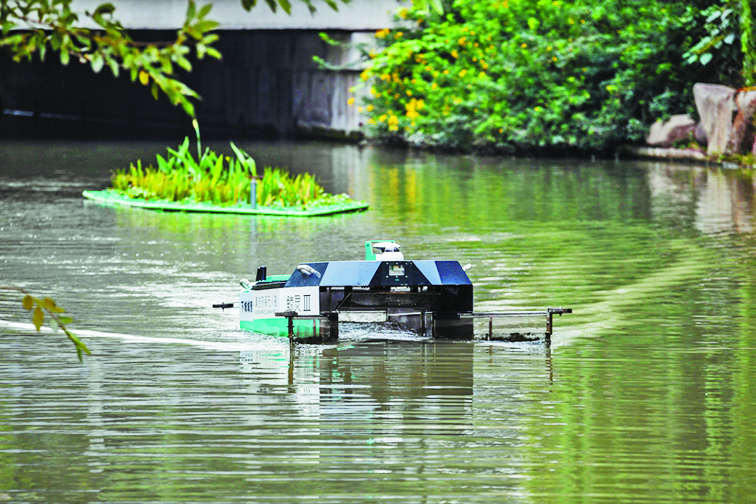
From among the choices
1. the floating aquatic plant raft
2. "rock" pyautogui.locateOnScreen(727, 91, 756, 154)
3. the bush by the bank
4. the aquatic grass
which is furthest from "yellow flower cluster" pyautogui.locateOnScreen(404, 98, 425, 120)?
the aquatic grass

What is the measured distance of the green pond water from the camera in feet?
20.7

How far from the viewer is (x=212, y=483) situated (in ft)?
20.3

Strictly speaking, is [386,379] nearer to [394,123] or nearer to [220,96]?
[394,123]

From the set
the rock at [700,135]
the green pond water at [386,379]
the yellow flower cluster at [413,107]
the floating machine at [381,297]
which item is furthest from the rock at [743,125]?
the floating machine at [381,297]

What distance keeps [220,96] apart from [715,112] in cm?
2464

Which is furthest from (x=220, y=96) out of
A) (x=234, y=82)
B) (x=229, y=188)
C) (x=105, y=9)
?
(x=105, y=9)

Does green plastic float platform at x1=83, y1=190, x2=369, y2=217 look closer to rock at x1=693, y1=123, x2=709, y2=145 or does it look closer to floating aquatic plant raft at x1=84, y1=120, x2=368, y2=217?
floating aquatic plant raft at x1=84, y1=120, x2=368, y2=217

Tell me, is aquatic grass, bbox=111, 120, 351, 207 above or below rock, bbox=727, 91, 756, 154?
below

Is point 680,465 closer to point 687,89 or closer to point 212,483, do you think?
point 212,483

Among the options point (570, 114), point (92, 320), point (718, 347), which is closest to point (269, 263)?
point (92, 320)

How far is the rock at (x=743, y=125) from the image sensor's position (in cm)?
2978

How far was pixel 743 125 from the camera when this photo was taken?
30031 millimetres

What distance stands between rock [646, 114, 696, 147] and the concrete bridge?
8.77 metres

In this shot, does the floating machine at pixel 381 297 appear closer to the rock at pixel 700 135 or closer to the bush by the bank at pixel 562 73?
the rock at pixel 700 135
